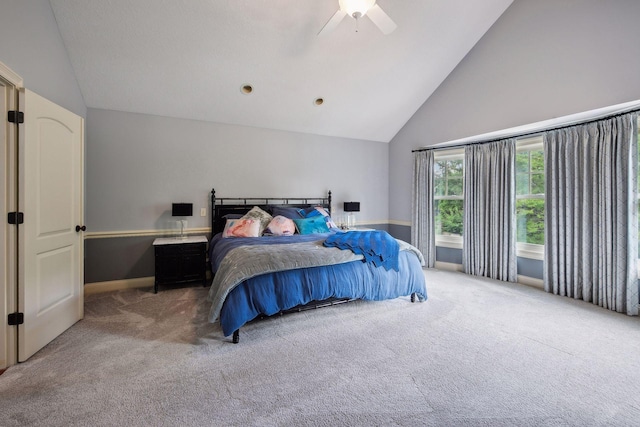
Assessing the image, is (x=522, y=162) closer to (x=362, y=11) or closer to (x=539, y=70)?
(x=539, y=70)

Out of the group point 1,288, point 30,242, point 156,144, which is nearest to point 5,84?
point 30,242

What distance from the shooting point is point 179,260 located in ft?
12.7

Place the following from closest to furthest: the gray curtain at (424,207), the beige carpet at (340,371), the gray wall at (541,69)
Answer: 1. the beige carpet at (340,371)
2. the gray wall at (541,69)
3. the gray curtain at (424,207)

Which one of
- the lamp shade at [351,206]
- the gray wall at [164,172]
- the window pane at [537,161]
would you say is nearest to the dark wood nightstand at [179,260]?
the gray wall at [164,172]

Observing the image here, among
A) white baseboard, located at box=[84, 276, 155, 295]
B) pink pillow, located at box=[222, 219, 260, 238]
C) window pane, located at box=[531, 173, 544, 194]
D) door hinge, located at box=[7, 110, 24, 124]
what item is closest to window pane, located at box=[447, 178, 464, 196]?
window pane, located at box=[531, 173, 544, 194]

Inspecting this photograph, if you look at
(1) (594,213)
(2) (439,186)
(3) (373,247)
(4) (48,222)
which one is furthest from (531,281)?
(4) (48,222)

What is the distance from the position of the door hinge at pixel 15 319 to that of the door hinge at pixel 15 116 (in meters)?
1.47

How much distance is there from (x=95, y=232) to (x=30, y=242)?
1.75m

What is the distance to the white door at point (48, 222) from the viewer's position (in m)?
Result: 2.23

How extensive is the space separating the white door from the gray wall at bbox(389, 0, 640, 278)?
4.97 m

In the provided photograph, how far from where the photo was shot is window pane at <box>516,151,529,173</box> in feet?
14.0

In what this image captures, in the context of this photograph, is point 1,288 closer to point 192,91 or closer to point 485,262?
point 192,91

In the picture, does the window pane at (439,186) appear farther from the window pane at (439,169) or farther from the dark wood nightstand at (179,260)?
the dark wood nightstand at (179,260)

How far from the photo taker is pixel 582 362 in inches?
86.4
